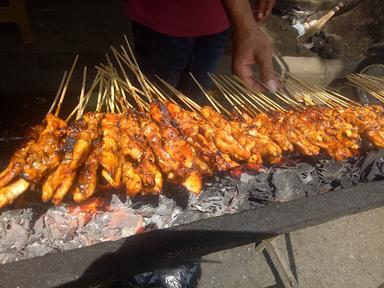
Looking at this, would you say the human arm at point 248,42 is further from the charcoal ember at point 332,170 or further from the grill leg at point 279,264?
the grill leg at point 279,264

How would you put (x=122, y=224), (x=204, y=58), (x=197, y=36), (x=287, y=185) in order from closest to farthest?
(x=122, y=224)
(x=287, y=185)
(x=197, y=36)
(x=204, y=58)

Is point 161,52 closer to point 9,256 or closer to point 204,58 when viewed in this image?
point 204,58

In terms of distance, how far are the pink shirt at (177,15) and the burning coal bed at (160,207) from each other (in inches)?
68.0

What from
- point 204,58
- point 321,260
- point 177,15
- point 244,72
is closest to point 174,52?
point 177,15

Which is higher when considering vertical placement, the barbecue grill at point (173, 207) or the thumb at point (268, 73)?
the thumb at point (268, 73)

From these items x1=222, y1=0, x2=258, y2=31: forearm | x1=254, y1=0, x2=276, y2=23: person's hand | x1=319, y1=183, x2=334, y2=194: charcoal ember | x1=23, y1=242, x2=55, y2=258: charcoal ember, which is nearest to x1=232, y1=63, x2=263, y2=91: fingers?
x1=222, y1=0, x2=258, y2=31: forearm

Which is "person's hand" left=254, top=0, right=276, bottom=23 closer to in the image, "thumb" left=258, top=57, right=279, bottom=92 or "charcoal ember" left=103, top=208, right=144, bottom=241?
"thumb" left=258, top=57, right=279, bottom=92

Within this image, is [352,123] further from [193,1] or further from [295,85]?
[193,1]

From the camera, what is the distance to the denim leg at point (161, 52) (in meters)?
3.67

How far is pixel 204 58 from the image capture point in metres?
4.18

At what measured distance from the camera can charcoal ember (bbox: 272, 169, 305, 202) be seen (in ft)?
8.72

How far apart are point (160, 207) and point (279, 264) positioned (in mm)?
2120

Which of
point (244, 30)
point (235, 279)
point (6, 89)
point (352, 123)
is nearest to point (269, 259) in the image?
point (235, 279)

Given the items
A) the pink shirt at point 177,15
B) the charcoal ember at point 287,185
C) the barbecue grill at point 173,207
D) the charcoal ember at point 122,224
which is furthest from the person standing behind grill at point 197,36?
the charcoal ember at point 122,224
